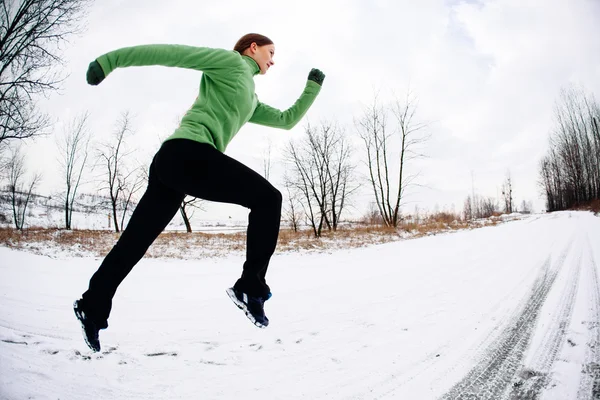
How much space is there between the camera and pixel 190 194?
126cm

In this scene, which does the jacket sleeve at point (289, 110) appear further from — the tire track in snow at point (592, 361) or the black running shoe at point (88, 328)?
the tire track in snow at point (592, 361)

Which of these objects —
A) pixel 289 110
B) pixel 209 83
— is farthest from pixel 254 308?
pixel 289 110

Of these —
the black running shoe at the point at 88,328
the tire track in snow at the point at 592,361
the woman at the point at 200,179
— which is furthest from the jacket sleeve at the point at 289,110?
the tire track in snow at the point at 592,361

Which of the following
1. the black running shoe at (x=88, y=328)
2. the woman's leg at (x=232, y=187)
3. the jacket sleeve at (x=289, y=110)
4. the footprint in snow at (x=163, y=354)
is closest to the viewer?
the woman's leg at (x=232, y=187)

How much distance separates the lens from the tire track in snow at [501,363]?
4.24 ft

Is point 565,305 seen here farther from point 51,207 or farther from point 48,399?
point 51,207

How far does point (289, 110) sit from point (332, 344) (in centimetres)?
177

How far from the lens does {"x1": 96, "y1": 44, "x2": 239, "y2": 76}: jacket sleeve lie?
130 centimetres

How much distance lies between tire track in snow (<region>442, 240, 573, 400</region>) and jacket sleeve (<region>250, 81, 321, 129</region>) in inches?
75.1

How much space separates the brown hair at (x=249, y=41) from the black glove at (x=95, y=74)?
2.67ft

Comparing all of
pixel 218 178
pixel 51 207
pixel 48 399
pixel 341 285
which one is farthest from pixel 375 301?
pixel 51 207

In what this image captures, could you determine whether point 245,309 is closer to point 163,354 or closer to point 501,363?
point 163,354

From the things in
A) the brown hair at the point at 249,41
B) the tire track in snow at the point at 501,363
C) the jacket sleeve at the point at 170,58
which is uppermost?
the brown hair at the point at 249,41

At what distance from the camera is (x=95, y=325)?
1366mm
